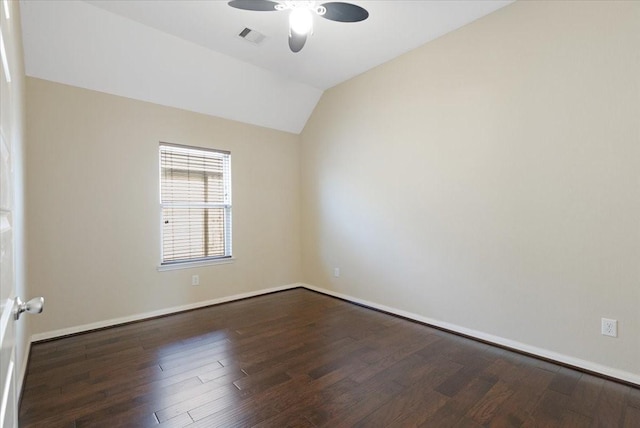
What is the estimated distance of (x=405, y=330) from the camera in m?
3.16

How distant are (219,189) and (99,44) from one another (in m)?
1.95

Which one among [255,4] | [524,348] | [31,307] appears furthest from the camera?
[524,348]

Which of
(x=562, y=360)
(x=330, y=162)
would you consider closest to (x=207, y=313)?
(x=330, y=162)

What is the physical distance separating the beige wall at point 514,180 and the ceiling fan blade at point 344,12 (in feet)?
4.61

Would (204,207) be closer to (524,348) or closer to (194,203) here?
(194,203)

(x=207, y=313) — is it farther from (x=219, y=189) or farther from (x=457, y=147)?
(x=457, y=147)

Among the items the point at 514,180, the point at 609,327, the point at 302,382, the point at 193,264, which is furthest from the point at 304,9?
the point at 609,327

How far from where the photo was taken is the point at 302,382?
2209mm

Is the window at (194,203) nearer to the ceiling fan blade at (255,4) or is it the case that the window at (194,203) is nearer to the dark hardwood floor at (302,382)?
→ the dark hardwood floor at (302,382)

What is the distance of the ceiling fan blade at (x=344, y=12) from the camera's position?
6.78 feet

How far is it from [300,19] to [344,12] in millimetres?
317

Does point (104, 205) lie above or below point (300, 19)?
below

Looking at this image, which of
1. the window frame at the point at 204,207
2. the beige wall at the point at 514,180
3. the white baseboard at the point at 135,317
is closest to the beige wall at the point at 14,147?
the white baseboard at the point at 135,317

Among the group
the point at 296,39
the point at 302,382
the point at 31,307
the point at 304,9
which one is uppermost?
the point at 304,9
